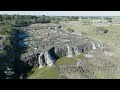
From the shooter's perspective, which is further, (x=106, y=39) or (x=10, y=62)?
(x=106, y=39)

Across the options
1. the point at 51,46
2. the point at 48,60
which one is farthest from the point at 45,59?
the point at 51,46

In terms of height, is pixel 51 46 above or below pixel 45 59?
above

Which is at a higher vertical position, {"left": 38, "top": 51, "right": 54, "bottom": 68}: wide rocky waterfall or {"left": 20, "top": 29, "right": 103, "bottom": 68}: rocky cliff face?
{"left": 20, "top": 29, "right": 103, "bottom": 68}: rocky cliff face

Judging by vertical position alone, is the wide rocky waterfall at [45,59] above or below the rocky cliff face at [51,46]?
below

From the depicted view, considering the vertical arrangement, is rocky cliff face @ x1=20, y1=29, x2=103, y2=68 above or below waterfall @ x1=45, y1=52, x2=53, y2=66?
above

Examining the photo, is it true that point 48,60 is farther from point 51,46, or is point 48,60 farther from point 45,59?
point 51,46
